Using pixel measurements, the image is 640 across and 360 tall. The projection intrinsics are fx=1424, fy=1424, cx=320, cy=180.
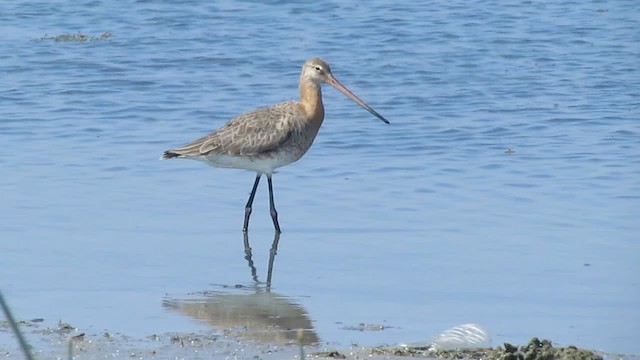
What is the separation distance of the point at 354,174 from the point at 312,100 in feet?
2.50

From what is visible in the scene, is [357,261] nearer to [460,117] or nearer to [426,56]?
[460,117]

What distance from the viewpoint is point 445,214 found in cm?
894

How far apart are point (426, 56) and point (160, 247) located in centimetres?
804

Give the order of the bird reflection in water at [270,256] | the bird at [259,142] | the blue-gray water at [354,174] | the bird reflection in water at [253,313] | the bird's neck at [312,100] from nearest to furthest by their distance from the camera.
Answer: the bird reflection in water at [253,313] < the blue-gray water at [354,174] < the bird reflection in water at [270,256] < the bird at [259,142] < the bird's neck at [312,100]

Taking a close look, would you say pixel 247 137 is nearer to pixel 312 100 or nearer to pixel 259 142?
pixel 259 142

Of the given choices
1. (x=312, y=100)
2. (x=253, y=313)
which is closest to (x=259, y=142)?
(x=312, y=100)

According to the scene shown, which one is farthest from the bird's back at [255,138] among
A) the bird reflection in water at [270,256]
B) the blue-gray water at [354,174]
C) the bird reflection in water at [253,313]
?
the bird reflection in water at [253,313]

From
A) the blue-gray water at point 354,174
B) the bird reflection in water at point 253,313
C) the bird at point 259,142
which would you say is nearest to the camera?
the bird reflection in water at point 253,313

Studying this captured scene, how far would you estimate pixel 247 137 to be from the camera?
9.41m

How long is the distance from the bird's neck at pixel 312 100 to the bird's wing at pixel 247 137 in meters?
0.18

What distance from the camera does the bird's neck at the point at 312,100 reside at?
979 centimetres

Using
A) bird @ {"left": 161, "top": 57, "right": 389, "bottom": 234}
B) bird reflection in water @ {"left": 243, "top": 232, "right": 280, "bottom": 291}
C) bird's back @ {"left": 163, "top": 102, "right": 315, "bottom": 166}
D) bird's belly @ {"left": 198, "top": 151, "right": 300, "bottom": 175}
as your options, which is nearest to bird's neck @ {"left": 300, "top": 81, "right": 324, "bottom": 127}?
bird @ {"left": 161, "top": 57, "right": 389, "bottom": 234}

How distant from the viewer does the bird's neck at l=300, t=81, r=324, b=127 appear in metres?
9.79

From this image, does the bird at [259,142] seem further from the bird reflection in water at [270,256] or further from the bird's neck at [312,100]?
the bird reflection in water at [270,256]
